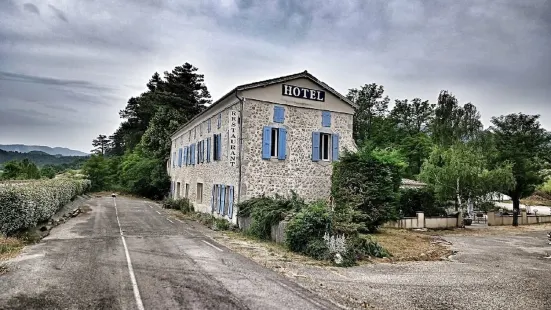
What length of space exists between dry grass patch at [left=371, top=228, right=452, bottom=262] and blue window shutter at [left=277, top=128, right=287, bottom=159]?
19.3 feet

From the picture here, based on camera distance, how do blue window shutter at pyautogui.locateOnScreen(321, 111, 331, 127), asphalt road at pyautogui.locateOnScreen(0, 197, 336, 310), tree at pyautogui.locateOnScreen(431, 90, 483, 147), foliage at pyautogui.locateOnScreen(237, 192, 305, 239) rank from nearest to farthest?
1. asphalt road at pyautogui.locateOnScreen(0, 197, 336, 310)
2. foliage at pyautogui.locateOnScreen(237, 192, 305, 239)
3. blue window shutter at pyautogui.locateOnScreen(321, 111, 331, 127)
4. tree at pyautogui.locateOnScreen(431, 90, 483, 147)

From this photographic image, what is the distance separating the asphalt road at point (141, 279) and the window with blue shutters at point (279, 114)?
7.55 m

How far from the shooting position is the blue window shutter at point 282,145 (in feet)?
62.2

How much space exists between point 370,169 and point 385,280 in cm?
907

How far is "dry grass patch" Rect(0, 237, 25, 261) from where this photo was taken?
10.6 meters

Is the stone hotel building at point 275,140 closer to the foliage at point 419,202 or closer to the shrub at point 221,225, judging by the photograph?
the shrub at point 221,225

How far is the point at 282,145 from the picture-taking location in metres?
19.0

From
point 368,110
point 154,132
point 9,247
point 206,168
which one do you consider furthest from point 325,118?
point 154,132

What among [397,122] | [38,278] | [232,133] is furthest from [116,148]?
[38,278]

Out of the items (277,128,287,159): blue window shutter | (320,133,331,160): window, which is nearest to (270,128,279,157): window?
(277,128,287,159): blue window shutter

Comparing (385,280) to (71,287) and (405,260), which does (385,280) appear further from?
(71,287)

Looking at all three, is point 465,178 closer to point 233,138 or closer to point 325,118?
point 325,118

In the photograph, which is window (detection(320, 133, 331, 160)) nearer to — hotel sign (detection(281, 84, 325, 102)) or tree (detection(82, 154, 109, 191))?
hotel sign (detection(281, 84, 325, 102))

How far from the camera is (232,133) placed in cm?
1834
